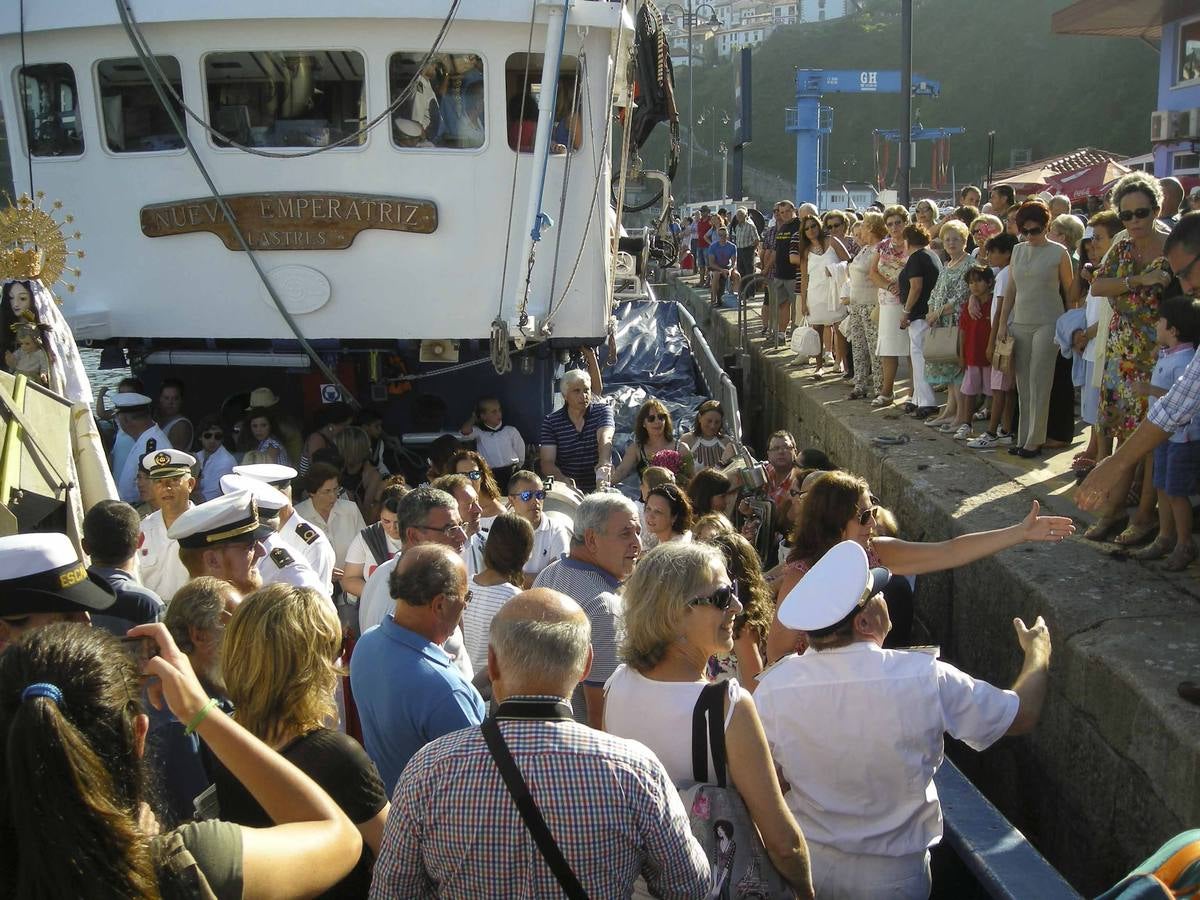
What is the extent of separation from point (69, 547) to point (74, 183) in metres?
6.66

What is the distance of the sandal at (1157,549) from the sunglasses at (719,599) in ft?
10.8

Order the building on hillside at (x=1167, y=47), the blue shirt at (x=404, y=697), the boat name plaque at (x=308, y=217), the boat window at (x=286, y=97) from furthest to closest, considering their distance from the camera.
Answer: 1. the building on hillside at (x=1167, y=47)
2. the boat name plaque at (x=308, y=217)
3. the boat window at (x=286, y=97)
4. the blue shirt at (x=404, y=697)

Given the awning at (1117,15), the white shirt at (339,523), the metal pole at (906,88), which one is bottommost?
the white shirt at (339,523)

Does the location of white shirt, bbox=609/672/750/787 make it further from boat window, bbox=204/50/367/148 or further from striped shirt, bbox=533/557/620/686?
boat window, bbox=204/50/367/148

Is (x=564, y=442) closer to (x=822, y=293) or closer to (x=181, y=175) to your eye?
(x=181, y=175)

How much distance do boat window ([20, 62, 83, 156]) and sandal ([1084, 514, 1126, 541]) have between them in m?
7.39

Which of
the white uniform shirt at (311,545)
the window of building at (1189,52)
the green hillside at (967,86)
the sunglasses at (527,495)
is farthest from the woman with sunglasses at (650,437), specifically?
the green hillside at (967,86)

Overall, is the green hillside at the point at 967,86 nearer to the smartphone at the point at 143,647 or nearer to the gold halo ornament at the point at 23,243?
the gold halo ornament at the point at 23,243

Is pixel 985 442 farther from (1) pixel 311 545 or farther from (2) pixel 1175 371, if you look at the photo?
(1) pixel 311 545

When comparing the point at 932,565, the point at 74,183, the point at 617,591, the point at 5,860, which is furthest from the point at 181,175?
the point at 5,860

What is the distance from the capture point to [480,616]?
447 cm

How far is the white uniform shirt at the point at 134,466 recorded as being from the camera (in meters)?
7.72

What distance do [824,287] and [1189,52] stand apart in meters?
21.3

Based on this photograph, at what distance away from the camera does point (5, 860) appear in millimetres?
1834
